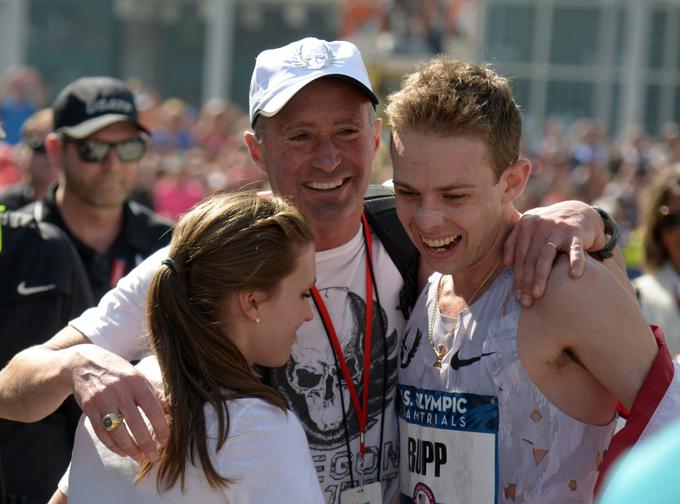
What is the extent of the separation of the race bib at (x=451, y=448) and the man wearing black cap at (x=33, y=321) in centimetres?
154

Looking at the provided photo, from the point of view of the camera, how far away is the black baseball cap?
5.17m

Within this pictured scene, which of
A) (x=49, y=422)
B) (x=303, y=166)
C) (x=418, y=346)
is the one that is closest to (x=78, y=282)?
(x=49, y=422)

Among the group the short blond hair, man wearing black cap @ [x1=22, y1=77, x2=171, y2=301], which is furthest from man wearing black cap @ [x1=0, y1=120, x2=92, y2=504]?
the short blond hair

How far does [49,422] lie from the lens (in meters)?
3.71

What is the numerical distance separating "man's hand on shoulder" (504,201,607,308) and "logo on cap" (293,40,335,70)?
0.71m

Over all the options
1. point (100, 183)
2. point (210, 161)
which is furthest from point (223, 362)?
point (210, 161)

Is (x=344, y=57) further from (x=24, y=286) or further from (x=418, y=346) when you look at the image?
(x=24, y=286)

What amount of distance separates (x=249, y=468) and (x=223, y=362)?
0.26 meters

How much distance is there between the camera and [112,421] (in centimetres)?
219

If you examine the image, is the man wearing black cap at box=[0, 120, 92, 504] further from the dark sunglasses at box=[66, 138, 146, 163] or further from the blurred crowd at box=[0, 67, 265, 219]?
the blurred crowd at box=[0, 67, 265, 219]

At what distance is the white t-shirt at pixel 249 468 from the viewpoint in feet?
6.92

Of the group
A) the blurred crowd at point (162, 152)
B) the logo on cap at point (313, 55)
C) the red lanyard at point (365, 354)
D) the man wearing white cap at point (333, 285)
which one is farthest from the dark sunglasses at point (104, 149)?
the red lanyard at point (365, 354)

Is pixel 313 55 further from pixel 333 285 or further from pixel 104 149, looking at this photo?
pixel 104 149

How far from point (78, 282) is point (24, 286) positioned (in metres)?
0.23
